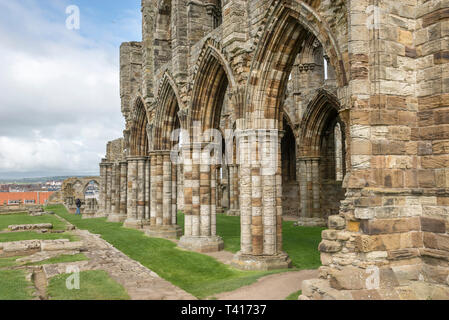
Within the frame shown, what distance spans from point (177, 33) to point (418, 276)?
33.9ft

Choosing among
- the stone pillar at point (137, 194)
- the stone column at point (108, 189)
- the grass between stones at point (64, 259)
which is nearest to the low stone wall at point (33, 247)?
the grass between stones at point (64, 259)

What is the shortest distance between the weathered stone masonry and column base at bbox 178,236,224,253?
1.4 inches

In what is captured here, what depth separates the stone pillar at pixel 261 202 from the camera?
876 centimetres

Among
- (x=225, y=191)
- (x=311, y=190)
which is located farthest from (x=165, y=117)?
(x=225, y=191)

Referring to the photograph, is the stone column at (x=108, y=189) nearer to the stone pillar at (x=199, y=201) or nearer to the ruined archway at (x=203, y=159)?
the stone pillar at (x=199, y=201)

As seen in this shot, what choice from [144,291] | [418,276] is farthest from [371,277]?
[144,291]

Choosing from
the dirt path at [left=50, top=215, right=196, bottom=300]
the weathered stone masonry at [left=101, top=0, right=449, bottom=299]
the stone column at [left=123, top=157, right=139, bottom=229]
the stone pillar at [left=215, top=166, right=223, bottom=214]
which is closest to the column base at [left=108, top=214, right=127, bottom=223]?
the stone column at [left=123, top=157, right=139, bottom=229]

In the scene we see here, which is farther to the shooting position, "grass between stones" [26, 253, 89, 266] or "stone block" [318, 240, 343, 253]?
"grass between stones" [26, 253, 89, 266]

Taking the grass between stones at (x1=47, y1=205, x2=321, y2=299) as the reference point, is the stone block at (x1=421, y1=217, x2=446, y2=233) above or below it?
above

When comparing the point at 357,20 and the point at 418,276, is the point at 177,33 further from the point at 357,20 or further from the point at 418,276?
the point at 418,276

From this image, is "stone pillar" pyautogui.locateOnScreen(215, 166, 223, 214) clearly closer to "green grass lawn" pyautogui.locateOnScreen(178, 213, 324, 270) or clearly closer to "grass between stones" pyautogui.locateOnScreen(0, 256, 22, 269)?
"green grass lawn" pyautogui.locateOnScreen(178, 213, 324, 270)

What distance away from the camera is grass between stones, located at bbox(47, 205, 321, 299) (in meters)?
7.17

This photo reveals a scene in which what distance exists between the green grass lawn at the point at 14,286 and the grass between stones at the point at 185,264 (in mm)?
2784

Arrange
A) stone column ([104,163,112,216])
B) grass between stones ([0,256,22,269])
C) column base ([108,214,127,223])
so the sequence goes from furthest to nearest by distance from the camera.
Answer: stone column ([104,163,112,216])
column base ([108,214,127,223])
grass between stones ([0,256,22,269])
